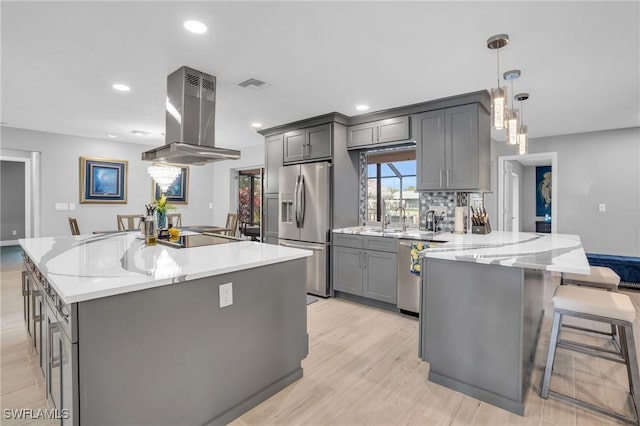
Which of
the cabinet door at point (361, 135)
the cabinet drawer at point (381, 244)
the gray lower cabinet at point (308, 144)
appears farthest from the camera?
the gray lower cabinet at point (308, 144)

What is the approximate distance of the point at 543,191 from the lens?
8.48m

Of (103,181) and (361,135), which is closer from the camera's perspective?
(361,135)

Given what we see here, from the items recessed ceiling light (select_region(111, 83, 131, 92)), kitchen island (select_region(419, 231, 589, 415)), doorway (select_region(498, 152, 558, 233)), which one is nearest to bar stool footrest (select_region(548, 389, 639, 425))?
kitchen island (select_region(419, 231, 589, 415))

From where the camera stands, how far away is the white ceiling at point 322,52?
6.45ft

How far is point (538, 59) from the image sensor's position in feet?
8.36

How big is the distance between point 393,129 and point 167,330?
3301mm

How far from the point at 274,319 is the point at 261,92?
238cm

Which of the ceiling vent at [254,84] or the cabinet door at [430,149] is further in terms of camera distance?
the cabinet door at [430,149]

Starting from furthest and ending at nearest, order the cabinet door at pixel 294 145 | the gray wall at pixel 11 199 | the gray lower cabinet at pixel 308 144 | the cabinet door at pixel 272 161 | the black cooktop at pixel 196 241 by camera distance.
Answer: the gray wall at pixel 11 199, the cabinet door at pixel 272 161, the cabinet door at pixel 294 145, the gray lower cabinet at pixel 308 144, the black cooktop at pixel 196 241

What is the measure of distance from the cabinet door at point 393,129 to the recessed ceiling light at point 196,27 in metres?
2.40

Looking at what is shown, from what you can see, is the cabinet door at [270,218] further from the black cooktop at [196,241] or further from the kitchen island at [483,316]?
the kitchen island at [483,316]

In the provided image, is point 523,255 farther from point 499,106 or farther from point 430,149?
point 430,149

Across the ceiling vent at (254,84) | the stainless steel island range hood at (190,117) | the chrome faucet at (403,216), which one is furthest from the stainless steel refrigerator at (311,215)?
the stainless steel island range hood at (190,117)

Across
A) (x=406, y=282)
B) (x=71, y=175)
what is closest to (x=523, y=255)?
(x=406, y=282)
